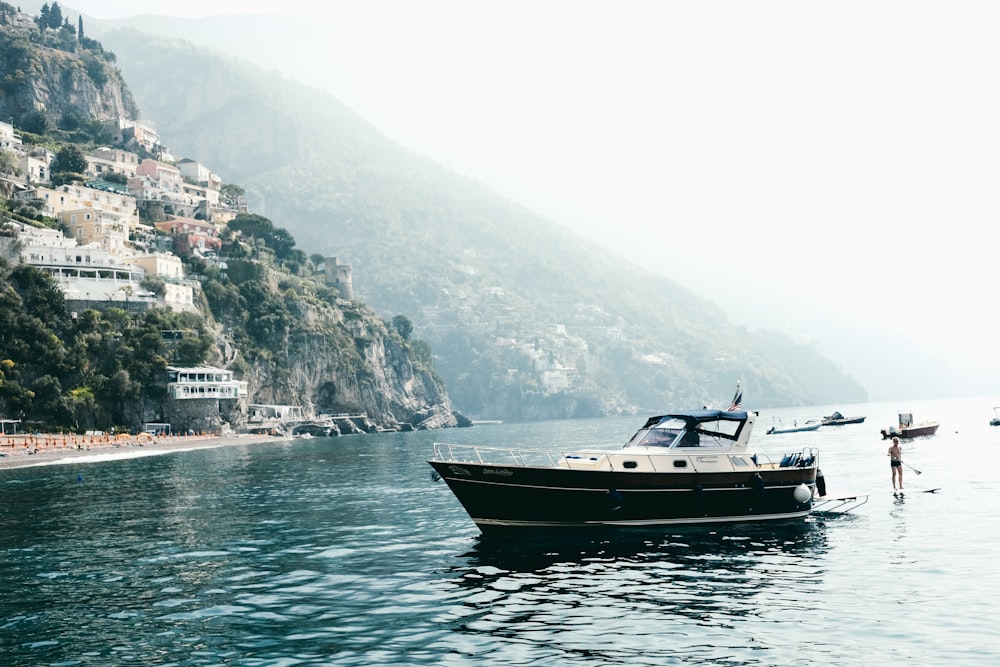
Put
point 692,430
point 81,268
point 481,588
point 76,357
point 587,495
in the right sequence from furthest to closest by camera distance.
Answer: point 81,268 < point 76,357 < point 692,430 < point 587,495 < point 481,588

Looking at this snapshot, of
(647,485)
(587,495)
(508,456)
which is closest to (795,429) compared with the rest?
(508,456)

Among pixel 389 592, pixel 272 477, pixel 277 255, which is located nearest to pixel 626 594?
pixel 389 592

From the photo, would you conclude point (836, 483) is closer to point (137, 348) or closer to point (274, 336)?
point (137, 348)

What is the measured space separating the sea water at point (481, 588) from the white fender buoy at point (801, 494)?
96cm

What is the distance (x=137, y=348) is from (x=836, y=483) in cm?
9586

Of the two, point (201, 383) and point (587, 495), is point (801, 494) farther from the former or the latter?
point (201, 383)

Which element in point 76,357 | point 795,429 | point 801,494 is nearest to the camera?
point 801,494

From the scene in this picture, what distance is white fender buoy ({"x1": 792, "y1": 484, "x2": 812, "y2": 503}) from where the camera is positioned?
2881cm

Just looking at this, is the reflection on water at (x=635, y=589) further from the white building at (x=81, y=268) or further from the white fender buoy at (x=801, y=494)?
the white building at (x=81, y=268)

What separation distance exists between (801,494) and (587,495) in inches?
344

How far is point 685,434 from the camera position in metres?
28.9

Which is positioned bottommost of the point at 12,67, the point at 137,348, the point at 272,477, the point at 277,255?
the point at 272,477

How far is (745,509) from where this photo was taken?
28391 millimetres

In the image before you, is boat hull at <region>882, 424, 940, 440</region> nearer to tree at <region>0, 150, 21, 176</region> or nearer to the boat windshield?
the boat windshield
